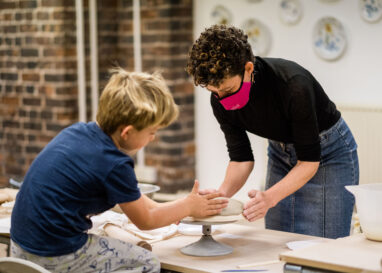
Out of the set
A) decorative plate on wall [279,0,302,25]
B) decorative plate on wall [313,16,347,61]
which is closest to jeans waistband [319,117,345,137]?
decorative plate on wall [313,16,347,61]

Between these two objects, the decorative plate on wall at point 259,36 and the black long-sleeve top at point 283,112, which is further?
the decorative plate on wall at point 259,36

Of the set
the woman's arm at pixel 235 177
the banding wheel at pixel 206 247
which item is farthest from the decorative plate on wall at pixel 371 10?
the banding wheel at pixel 206 247

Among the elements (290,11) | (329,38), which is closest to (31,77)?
(290,11)

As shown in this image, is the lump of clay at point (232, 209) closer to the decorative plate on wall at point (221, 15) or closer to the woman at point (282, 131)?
the woman at point (282, 131)

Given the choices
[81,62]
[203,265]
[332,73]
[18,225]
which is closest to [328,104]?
[203,265]

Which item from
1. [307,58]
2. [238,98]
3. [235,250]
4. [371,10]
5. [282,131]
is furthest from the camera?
[307,58]

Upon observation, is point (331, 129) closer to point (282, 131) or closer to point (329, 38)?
point (282, 131)

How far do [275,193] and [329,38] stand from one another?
2.40 metres

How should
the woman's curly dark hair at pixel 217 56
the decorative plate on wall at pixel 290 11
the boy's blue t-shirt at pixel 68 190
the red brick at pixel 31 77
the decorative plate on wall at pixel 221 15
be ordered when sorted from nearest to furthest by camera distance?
the boy's blue t-shirt at pixel 68 190, the woman's curly dark hair at pixel 217 56, the decorative plate on wall at pixel 290 11, the decorative plate on wall at pixel 221 15, the red brick at pixel 31 77

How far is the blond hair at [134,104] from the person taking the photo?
5.31ft

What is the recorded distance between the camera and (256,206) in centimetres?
190

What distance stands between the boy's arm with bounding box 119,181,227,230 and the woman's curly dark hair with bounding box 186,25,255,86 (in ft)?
1.09

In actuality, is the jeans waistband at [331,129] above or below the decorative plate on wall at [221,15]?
below

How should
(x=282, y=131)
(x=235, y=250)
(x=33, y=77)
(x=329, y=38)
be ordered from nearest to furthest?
(x=235, y=250), (x=282, y=131), (x=329, y=38), (x=33, y=77)
